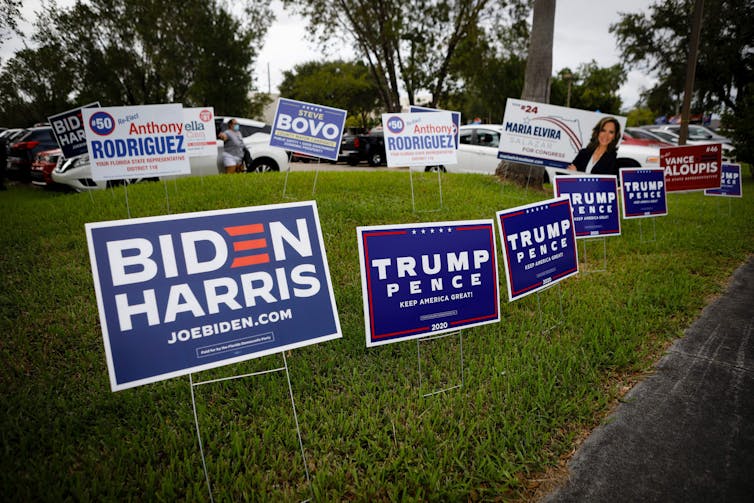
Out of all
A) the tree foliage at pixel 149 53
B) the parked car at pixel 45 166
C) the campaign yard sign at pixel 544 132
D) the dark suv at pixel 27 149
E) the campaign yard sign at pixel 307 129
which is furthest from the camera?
the tree foliage at pixel 149 53

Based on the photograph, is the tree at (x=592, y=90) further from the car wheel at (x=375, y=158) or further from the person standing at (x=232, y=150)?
the person standing at (x=232, y=150)

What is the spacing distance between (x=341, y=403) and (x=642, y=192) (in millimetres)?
5838

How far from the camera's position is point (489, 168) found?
1211 centimetres

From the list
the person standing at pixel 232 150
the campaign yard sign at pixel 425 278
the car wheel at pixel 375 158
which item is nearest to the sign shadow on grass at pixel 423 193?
the campaign yard sign at pixel 425 278

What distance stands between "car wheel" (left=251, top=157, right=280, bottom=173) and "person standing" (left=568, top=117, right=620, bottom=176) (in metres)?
7.51

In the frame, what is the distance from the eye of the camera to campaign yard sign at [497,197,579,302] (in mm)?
3463

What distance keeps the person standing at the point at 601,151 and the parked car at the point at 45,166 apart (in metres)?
12.2

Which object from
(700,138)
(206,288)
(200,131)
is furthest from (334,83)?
(206,288)

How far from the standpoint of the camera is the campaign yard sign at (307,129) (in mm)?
7578

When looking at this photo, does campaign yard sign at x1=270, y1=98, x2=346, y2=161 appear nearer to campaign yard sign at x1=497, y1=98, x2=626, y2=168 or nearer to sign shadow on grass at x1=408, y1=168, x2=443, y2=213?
sign shadow on grass at x1=408, y1=168, x2=443, y2=213

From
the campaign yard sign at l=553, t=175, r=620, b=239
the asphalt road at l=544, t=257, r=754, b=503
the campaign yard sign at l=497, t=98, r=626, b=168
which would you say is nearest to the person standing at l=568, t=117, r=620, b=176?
the campaign yard sign at l=497, t=98, r=626, b=168

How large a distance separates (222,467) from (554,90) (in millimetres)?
51178

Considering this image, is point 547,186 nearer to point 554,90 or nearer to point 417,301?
point 417,301

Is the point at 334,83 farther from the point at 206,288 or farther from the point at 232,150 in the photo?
the point at 206,288
